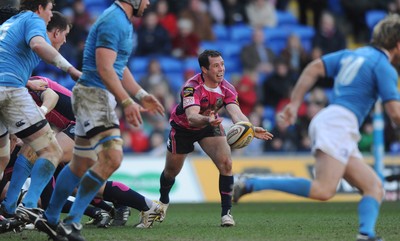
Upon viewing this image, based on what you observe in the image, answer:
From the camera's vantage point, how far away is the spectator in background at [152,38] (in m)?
21.3

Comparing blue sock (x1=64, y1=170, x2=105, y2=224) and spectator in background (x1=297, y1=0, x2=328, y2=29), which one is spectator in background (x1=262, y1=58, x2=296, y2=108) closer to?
spectator in background (x1=297, y1=0, x2=328, y2=29)

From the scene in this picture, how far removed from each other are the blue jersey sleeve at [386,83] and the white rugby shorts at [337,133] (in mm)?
337

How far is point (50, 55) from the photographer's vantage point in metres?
8.45

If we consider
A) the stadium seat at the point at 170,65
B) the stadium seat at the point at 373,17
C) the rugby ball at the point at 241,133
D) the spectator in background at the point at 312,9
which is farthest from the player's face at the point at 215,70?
the spectator in background at the point at 312,9

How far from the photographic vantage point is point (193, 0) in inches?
877

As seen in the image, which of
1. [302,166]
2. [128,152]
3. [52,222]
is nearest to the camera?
[52,222]

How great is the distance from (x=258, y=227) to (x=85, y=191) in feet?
9.40

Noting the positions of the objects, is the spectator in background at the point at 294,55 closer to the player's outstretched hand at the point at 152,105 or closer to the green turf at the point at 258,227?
the green turf at the point at 258,227

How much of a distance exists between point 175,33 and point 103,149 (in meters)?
14.2

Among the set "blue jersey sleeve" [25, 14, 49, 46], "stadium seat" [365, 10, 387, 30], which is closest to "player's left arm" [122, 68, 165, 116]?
"blue jersey sleeve" [25, 14, 49, 46]

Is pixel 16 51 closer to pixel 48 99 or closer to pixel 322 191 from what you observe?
pixel 48 99

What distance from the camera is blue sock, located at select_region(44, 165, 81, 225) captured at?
848 centimetres

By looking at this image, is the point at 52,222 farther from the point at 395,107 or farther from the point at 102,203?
the point at 395,107

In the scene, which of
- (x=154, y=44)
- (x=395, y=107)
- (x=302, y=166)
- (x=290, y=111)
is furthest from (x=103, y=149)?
(x=154, y=44)
